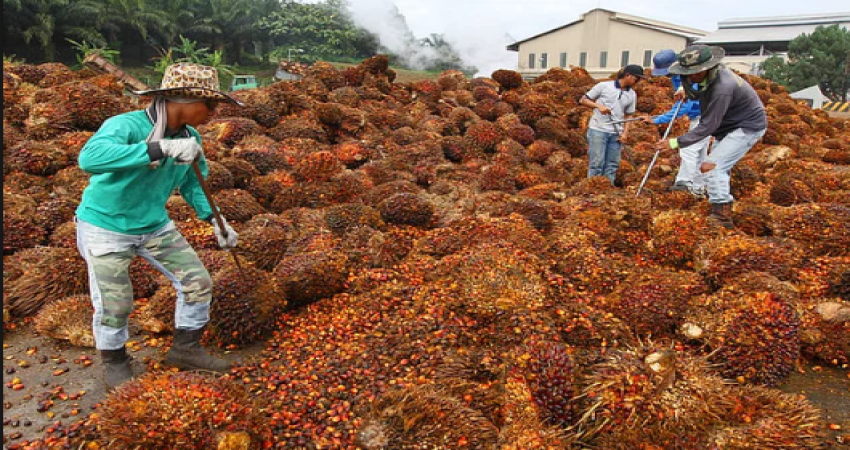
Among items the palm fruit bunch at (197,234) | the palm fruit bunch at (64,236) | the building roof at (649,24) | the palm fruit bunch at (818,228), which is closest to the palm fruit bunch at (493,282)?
the palm fruit bunch at (197,234)

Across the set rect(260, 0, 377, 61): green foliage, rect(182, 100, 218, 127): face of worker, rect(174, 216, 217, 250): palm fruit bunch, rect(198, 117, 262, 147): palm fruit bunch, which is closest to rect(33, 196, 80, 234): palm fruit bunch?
rect(174, 216, 217, 250): palm fruit bunch

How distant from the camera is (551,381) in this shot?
3.55 m

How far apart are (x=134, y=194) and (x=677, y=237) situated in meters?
5.48

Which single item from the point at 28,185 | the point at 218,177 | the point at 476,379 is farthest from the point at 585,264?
the point at 28,185

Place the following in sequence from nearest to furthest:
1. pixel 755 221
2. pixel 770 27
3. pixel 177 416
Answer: pixel 177 416
pixel 755 221
pixel 770 27

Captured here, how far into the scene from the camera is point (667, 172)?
10.1 m

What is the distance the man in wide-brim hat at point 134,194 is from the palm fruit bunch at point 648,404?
121 inches

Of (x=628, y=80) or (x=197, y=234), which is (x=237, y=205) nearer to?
(x=197, y=234)

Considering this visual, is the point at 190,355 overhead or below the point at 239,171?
below

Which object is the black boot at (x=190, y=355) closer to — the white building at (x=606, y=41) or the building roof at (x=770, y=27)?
the white building at (x=606, y=41)

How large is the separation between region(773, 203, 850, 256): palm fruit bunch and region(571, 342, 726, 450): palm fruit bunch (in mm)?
3789

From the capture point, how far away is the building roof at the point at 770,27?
50312 millimetres

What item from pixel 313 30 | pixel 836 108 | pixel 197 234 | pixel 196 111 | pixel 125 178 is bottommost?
pixel 836 108

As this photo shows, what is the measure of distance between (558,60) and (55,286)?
141ft
